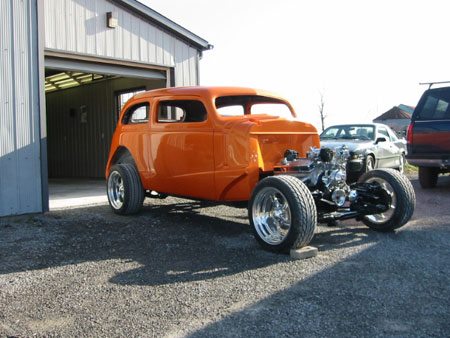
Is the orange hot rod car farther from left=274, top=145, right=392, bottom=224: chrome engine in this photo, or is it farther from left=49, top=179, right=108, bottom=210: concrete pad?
left=49, top=179, right=108, bottom=210: concrete pad

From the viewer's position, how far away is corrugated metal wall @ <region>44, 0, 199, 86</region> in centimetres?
846

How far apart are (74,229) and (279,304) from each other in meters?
3.78

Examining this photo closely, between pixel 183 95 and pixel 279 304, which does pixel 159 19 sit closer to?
pixel 183 95

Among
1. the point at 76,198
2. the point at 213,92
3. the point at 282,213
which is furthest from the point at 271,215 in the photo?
the point at 76,198

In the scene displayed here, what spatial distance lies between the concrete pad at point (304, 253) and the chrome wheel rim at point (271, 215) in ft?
0.85

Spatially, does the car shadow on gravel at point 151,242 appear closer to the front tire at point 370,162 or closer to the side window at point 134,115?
the side window at point 134,115

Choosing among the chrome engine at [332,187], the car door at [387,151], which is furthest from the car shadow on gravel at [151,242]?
the car door at [387,151]


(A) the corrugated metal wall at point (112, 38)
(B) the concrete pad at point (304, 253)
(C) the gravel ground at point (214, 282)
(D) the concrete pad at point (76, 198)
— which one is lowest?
(C) the gravel ground at point (214, 282)

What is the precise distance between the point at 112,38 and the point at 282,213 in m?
5.83

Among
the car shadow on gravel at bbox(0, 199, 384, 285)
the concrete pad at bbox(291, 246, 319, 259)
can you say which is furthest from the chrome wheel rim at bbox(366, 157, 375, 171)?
the concrete pad at bbox(291, 246, 319, 259)

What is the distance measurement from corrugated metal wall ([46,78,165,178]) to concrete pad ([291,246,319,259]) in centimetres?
885

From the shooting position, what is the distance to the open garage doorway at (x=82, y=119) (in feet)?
46.1

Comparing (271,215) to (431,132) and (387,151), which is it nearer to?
(431,132)

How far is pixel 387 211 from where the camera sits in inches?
237
